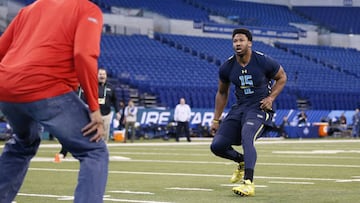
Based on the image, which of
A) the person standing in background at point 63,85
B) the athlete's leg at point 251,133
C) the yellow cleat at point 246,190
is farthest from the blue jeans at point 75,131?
the athlete's leg at point 251,133

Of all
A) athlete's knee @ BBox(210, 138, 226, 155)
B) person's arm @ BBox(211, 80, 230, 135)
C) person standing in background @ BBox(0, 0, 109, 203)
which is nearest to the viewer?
person standing in background @ BBox(0, 0, 109, 203)

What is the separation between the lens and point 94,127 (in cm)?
641

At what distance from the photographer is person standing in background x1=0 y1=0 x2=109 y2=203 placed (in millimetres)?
6355

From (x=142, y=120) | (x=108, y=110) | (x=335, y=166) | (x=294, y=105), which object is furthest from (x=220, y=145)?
(x=294, y=105)

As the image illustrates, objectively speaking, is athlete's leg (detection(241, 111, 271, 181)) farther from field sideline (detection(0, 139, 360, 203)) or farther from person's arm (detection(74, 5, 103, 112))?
person's arm (detection(74, 5, 103, 112))

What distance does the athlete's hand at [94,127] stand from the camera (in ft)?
20.9

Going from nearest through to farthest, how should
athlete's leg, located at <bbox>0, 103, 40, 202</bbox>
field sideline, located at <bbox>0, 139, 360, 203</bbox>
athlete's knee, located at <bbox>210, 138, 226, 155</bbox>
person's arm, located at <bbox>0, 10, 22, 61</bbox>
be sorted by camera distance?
athlete's leg, located at <bbox>0, 103, 40, 202</bbox> → person's arm, located at <bbox>0, 10, 22, 61</bbox> → field sideline, located at <bbox>0, 139, 360, 203</bbox> → athlete's knee, located at <bbox>210, 138, 226, 155</bbox>

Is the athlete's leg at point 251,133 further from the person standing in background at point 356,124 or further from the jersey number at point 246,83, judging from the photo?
the person standing in background at point 356,124

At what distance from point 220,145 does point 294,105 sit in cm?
3554

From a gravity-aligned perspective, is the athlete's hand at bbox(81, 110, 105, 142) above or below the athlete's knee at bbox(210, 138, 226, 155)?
above

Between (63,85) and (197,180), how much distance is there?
7.25m

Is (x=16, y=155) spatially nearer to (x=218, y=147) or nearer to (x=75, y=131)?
(x=75, y=131)

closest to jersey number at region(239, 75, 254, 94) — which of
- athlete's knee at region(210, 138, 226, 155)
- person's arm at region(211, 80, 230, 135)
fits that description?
person's arm at region(211, 80, 230, 135)

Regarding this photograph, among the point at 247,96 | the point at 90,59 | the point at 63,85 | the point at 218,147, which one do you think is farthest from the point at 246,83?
the point at 90,59
